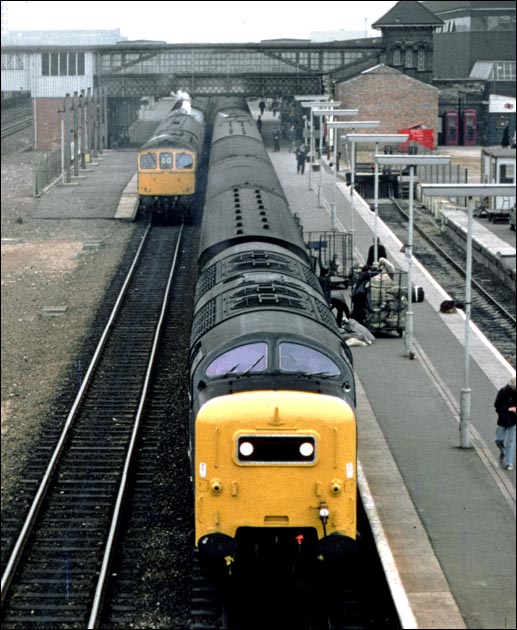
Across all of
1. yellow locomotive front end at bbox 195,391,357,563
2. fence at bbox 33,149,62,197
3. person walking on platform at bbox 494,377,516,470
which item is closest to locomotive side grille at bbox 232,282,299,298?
yellow locomotive front end at bbox 195,391,357,563

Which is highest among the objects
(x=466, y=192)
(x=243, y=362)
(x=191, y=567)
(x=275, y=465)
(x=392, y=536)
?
(x=466, y=192)

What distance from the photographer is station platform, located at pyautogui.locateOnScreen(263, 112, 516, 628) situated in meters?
7.42

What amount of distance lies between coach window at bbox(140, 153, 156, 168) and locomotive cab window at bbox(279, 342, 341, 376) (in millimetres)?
25135

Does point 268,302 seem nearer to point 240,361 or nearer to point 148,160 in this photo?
point 240,361

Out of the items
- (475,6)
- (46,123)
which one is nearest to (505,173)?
(475,6)

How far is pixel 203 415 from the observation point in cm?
1022

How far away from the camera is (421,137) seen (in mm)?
53438

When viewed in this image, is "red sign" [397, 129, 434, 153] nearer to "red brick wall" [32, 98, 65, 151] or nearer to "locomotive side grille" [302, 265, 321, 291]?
"red brick wall" [32, 98, 65, 151]

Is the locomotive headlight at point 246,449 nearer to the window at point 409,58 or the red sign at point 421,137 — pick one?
the red sign at point 421,137

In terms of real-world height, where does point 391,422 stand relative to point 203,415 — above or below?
below

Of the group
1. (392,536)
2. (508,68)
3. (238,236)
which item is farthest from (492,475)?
(508,68)

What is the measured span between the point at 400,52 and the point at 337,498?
50.6m

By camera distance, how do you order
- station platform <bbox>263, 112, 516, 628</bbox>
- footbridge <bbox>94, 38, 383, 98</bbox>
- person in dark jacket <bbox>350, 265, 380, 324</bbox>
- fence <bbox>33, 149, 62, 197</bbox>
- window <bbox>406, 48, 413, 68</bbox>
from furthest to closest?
1. window <bbox>406, 48, 413, 68</bbox>
2. footbridge <bbox>94, 38, 383, 98</bbox>
3. fence <bbox>33, 149, 62, 197</bbox>
4. person in dark jacket <bbox>350, 265, 380, 324</bbox>
5. station platform <bbox>263, 112, 516, 628</bbox>

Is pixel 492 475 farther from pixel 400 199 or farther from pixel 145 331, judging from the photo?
pixel 400 199
